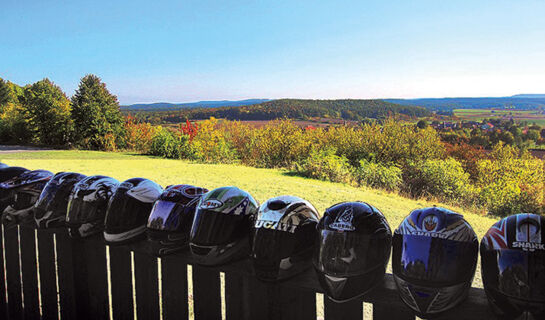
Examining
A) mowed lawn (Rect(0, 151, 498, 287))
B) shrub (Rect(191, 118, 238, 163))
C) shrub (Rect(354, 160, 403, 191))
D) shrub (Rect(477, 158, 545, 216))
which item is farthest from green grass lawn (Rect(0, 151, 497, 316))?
shrub (Rect(477, 158, 545, 216))

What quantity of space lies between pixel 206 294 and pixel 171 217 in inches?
14.0

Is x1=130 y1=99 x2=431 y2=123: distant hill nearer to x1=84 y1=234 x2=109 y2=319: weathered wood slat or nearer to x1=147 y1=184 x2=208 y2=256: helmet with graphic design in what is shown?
x1=84 y1=234 x2=109 y2=319: weathered wood slat

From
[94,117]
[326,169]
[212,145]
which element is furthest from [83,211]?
[94,117]

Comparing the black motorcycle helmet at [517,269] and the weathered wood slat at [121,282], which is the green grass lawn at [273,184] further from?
the black motorcycle helmet at [517,269]

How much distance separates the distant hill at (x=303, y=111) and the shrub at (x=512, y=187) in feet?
15.6

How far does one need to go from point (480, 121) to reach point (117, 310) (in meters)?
28.1

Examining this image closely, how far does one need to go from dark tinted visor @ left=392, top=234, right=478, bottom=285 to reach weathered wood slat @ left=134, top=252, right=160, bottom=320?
112cm

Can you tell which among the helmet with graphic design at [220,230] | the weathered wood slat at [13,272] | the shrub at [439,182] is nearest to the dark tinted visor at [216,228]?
the helmet with graphic design at [220,230]

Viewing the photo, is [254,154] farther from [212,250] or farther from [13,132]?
[13,132]

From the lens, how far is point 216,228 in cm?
143

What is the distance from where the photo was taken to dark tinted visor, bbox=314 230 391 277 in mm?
1215

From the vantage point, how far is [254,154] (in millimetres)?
16625

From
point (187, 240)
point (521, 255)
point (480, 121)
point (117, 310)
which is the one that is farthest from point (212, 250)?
point (480, 121)

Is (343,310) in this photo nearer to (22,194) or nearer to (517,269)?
(517,269)
